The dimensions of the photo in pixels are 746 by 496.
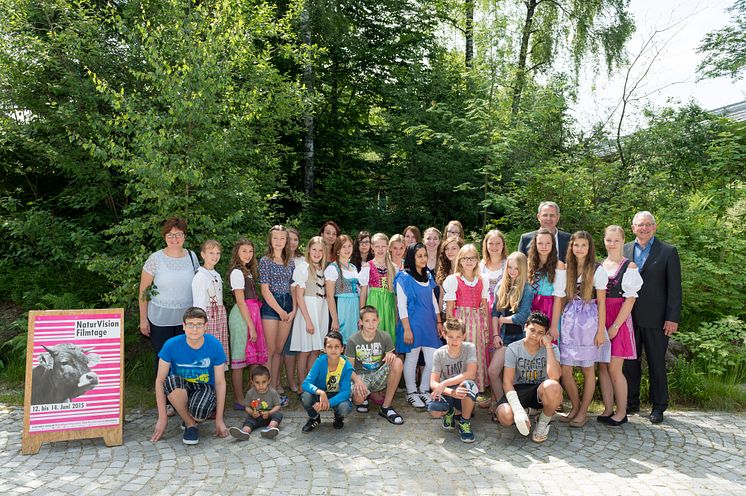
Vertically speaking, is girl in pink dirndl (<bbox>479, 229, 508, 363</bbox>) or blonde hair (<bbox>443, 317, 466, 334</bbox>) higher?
girl in pink dirndl (<bbox>479, 229, 508, 363</bbox>)

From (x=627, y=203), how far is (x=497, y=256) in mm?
3697

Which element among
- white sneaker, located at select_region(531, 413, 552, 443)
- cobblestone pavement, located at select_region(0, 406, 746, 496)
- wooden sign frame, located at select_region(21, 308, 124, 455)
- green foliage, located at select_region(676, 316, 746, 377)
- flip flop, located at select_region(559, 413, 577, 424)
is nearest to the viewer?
cobblestone pavement, located at select_region(0, 406, 746, 496)

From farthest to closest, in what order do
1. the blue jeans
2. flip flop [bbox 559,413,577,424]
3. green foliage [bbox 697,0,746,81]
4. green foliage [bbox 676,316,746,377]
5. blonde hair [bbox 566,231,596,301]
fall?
green foliage [bbox 697,0,746,81], green foliage [bbox 676,316,746,377], flip flop [bbox 559,413,577,424], blonde hair [bbox 566,231,596,301], the blue jeans

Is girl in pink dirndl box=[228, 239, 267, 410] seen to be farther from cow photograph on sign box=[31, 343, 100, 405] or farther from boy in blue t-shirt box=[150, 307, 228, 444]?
cow photograph on sign box=[31, 343, 100, 405]

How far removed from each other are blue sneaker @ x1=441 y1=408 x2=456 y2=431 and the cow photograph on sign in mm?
3324

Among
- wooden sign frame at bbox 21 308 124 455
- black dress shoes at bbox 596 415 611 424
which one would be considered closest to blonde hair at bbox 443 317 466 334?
black dress shoes at bbox 596 415 611 424

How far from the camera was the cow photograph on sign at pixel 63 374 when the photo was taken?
4.67 m

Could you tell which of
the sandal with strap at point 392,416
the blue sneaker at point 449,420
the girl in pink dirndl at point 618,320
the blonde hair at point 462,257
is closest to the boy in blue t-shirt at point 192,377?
the sandal with strap at point 392,416

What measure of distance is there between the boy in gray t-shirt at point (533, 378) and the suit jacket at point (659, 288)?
1.15m

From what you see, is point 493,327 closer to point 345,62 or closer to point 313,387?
point 313,387

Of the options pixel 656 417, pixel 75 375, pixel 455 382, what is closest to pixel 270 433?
pixel 455 382

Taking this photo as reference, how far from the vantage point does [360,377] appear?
209 inches

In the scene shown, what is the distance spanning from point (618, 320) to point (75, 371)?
5.23 meters

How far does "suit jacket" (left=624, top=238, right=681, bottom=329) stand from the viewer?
527cm
